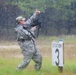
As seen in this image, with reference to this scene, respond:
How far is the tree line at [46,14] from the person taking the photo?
40875 millimetres

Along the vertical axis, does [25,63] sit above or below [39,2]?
above

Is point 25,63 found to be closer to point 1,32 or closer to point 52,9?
point 1,32

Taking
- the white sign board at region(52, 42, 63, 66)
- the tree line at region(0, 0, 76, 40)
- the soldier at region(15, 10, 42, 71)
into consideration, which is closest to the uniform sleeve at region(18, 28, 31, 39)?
the soldier at region(15, 10, 42, 71)

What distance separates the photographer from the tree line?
4088 centimetres

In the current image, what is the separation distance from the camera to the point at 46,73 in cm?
936

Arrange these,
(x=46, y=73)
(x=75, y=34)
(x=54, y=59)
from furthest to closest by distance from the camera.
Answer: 1. (x=75, y=34)
2. (x=54, y=59)
3. (x=46, y=73)

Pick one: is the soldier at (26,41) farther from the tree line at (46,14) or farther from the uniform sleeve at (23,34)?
the tree line at (46,14)

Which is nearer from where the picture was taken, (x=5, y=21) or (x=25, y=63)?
(x=25, y=63)

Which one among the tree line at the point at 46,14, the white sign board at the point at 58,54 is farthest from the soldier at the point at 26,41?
the tree line at the point at 46,14

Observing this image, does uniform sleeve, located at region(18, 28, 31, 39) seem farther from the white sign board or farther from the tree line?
the tree line

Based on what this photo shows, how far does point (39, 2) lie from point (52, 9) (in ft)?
10.1

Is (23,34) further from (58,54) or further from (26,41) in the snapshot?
(58,54)

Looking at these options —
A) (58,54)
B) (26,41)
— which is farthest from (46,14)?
(58,54)

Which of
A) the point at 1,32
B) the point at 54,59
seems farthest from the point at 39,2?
the point at 54,59
